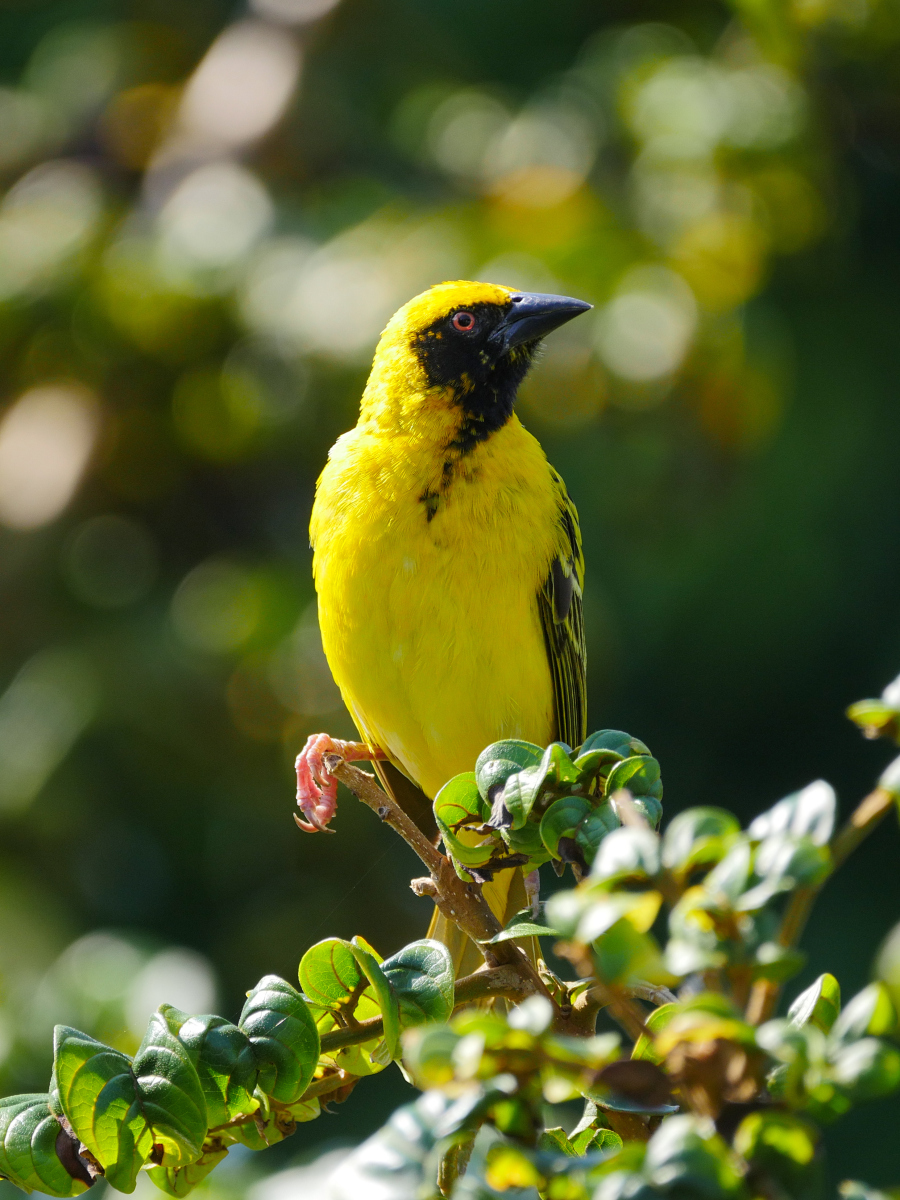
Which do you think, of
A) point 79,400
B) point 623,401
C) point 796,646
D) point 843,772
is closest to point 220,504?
point 79,400

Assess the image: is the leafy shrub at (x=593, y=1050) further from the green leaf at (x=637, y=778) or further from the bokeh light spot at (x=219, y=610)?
the bokeh light spot at (x=219, y=610)

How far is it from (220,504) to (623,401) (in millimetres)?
1976

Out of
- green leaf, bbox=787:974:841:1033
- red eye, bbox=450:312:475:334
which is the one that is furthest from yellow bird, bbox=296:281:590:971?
green leaf, bbox=787:974:841:1033

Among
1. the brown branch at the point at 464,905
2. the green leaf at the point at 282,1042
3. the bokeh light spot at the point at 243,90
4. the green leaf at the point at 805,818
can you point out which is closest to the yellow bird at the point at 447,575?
the brown branch at the point at 464,905

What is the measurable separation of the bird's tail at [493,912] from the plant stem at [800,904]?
1477 mm

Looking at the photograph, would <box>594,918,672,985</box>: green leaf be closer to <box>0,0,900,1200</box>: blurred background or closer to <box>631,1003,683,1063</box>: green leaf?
<box>631,1003,683,1063</box>: green leaf

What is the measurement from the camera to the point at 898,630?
484cm

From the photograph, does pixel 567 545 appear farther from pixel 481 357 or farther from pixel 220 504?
pixel 220 504

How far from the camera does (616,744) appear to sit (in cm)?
106

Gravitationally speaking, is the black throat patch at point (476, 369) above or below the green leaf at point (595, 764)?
above

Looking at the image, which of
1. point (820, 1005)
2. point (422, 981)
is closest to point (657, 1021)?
point (820, 1005)

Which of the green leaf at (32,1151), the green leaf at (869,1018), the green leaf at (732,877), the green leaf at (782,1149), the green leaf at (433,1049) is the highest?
the green leaf at (732,877)

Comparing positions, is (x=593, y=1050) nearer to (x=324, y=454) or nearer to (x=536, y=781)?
(x=536, y=781)

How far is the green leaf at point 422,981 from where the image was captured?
1.06m
